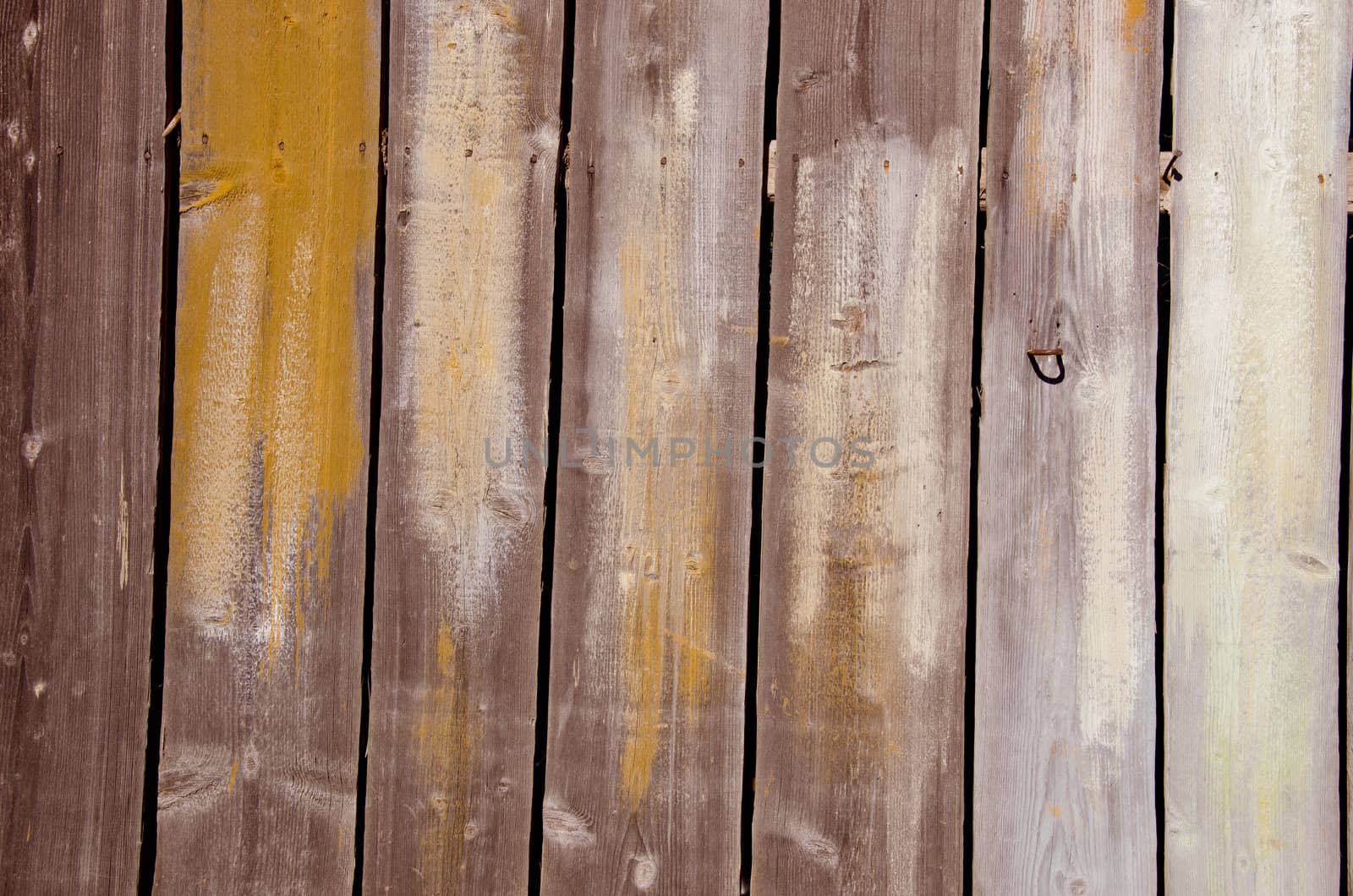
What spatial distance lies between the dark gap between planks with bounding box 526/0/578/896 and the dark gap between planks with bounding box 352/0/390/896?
0.25 metres

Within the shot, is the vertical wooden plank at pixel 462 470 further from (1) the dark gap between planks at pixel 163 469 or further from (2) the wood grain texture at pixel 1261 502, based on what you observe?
(2) the wood grain texture at pixel 1261 502

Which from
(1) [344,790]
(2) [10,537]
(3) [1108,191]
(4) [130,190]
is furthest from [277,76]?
(3) [1108,191]

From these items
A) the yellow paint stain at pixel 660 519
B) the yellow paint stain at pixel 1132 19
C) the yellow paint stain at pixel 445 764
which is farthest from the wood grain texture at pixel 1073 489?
the yellow paint stain at pixel 445 764

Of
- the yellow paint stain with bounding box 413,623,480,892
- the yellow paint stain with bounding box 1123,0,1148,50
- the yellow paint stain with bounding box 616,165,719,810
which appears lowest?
the yellow paint stain with bounding box 413,623,480,892

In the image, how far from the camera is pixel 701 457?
1.22 meters

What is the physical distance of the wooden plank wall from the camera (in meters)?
1.20

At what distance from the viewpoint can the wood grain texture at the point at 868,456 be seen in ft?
3.97

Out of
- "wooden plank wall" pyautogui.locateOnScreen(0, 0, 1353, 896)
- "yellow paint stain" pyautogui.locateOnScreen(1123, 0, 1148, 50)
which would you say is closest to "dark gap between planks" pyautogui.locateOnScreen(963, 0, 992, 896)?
"wooden plank wall" pyautogui.locateOnScreen(0, 0, 1353, 896)

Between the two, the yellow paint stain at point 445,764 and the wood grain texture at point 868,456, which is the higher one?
the wood grain texture at point 868,456

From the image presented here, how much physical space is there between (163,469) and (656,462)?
73 centimetres

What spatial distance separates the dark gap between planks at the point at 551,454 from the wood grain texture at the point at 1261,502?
88cm

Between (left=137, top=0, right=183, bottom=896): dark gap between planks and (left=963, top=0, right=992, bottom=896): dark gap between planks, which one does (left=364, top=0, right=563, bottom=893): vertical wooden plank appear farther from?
(left=963, top=0, right=992, bottom=896): dark gap between planks

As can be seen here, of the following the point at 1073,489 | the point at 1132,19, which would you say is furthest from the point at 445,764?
the point at 1132,19

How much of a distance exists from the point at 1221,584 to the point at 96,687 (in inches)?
64.7
